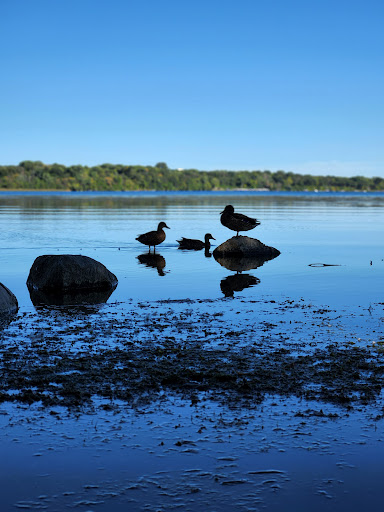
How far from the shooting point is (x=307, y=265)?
2369 cm

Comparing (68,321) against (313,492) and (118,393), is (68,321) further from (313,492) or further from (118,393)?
(313,492)

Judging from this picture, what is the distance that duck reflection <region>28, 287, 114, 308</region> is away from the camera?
49.1 feet

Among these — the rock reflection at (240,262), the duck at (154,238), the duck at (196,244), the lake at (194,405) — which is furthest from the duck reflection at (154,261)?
the lake at (194,405)

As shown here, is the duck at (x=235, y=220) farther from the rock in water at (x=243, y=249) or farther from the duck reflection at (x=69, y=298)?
the duck reflection at (x=69, y=298)

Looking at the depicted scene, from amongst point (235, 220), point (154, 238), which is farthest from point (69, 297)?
point (235, 220)

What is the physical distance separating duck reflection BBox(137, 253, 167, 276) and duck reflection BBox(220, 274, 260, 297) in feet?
8.39

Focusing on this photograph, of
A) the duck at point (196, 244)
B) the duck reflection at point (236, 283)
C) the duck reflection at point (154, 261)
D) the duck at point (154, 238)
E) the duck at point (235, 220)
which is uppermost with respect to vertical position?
the duck at point (235, 220)

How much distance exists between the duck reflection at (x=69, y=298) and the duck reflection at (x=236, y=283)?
3.22 metres

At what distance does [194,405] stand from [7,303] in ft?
24.0

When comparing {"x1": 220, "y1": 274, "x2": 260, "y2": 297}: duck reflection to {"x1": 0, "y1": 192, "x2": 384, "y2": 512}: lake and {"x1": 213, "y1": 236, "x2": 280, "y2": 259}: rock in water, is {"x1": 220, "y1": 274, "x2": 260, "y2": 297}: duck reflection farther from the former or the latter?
{"x1": 213, "y1": 236, "x2": 280, "y2": 259}: rock in water

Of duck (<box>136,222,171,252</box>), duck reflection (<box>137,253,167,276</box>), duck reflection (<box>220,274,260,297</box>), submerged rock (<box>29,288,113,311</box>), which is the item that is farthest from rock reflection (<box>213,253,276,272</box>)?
submerged rock (<box>29,288,113,311</box>)

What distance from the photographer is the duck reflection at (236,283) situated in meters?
17.3

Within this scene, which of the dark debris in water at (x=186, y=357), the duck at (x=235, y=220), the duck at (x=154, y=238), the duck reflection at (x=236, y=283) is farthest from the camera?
the duck at (x=235, y=220)

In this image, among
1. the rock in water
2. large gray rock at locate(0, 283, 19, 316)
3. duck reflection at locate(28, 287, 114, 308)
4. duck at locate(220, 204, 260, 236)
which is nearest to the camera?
large gray rock at locate(0, 283, 19, 316)
